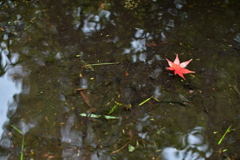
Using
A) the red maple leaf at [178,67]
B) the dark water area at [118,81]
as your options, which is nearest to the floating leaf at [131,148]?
the dark water area at [118,81]

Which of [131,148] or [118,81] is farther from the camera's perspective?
[118,81]

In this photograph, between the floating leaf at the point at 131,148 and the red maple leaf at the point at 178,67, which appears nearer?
the floating leaf at the point at 131,148

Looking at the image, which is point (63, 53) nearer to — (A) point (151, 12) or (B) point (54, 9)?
(B) point (54, 9)

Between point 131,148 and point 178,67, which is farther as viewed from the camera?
point 178,67

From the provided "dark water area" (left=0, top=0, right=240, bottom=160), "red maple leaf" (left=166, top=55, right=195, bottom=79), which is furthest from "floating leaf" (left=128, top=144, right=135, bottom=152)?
"red maple leaf" (left=166, top=55, right=195, bottom=79)

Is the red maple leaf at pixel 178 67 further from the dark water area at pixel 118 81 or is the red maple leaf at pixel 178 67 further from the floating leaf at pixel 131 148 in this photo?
the floating leaf at pixel 131 148

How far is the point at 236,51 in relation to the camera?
2.10 meters

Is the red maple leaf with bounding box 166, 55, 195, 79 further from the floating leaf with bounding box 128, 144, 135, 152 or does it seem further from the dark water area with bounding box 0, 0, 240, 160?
the floating leaf with bounding box 128, 144, 135, 152

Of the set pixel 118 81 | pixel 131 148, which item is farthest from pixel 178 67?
pixel 131 148

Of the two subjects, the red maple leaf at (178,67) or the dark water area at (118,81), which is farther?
the red maple leaf at (178,67)

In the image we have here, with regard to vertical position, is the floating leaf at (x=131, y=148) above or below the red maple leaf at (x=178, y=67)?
below

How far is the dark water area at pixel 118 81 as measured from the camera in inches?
59.4

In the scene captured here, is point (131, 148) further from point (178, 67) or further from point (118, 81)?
point (178, 67)

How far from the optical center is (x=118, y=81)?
1.85m
